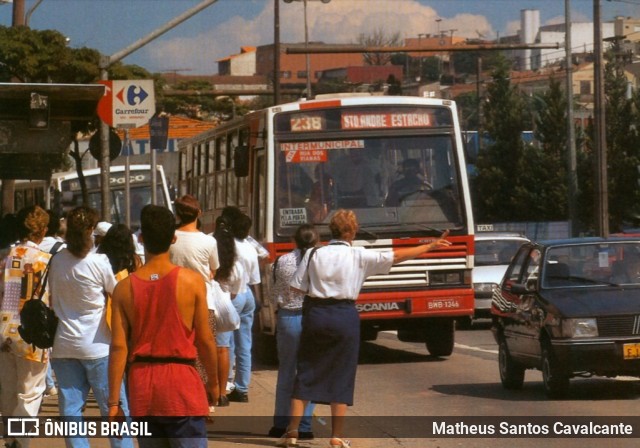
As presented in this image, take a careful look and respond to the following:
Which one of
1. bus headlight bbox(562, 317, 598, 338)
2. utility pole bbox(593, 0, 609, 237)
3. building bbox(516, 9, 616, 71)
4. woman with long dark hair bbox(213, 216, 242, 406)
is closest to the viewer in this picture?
woman with long dark hair bbox(213, 216, 242, 406)

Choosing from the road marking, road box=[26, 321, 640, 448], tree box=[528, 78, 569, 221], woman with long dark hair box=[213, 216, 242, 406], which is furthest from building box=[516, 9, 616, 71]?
woman with long dark hair box=[213, 216, 242, 406]

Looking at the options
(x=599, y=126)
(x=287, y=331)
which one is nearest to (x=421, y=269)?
(x=287, y=331)

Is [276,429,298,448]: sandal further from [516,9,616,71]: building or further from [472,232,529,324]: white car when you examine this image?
[516,9,616,71]: building

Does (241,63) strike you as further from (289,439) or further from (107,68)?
(289,439)

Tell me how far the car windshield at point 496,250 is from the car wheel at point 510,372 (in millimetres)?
11158

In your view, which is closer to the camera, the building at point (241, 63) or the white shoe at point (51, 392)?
the white shoe at point (51, 392)

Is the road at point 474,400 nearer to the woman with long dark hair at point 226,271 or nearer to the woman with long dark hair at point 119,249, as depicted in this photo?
the woman with long dark hair at point 226,271

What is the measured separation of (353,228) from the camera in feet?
33.2

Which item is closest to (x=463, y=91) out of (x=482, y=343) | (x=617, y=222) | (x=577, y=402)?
(x=617, y=222)

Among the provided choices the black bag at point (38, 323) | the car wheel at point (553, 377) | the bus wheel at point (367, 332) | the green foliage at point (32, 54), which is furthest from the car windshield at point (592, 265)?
the green foliage at point (32, 54)

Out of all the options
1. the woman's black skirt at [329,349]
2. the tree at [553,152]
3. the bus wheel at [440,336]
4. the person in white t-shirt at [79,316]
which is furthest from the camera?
the tree at [553,152]

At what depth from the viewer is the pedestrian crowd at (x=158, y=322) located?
21.2 feet

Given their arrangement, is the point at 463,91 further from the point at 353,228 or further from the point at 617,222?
the point at 353,228

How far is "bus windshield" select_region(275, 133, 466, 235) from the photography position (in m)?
17.9
